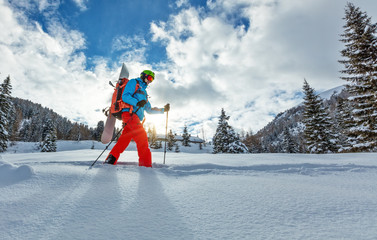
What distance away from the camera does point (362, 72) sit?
12609mm

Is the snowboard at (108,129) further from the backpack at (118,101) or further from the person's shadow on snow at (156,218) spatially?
the person's shadow on snow at (156,218)

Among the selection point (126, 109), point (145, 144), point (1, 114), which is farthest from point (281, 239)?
point (1, 114)

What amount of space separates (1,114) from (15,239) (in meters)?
29.9

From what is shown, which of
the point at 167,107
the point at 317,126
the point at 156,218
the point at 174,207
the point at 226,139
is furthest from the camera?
the point at 226,139

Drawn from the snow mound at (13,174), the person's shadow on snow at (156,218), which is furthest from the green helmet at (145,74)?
the person's shadow on snow at (156,218)

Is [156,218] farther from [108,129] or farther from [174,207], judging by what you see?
[108,129]

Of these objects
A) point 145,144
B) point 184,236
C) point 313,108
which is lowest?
point 184,236

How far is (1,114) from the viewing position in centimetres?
2108

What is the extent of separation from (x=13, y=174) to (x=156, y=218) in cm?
163

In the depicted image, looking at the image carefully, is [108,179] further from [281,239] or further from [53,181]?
[281,239]

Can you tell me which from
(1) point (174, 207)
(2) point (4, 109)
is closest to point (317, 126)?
(1) point (174, 207)

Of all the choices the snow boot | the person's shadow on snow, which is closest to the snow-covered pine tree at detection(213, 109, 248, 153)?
the snow boot

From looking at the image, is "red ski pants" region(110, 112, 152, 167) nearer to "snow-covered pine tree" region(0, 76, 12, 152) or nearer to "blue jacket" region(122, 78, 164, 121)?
"blue jacket" region(122, 78, 164, 121)

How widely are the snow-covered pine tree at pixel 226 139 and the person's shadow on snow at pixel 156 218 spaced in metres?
25.8
